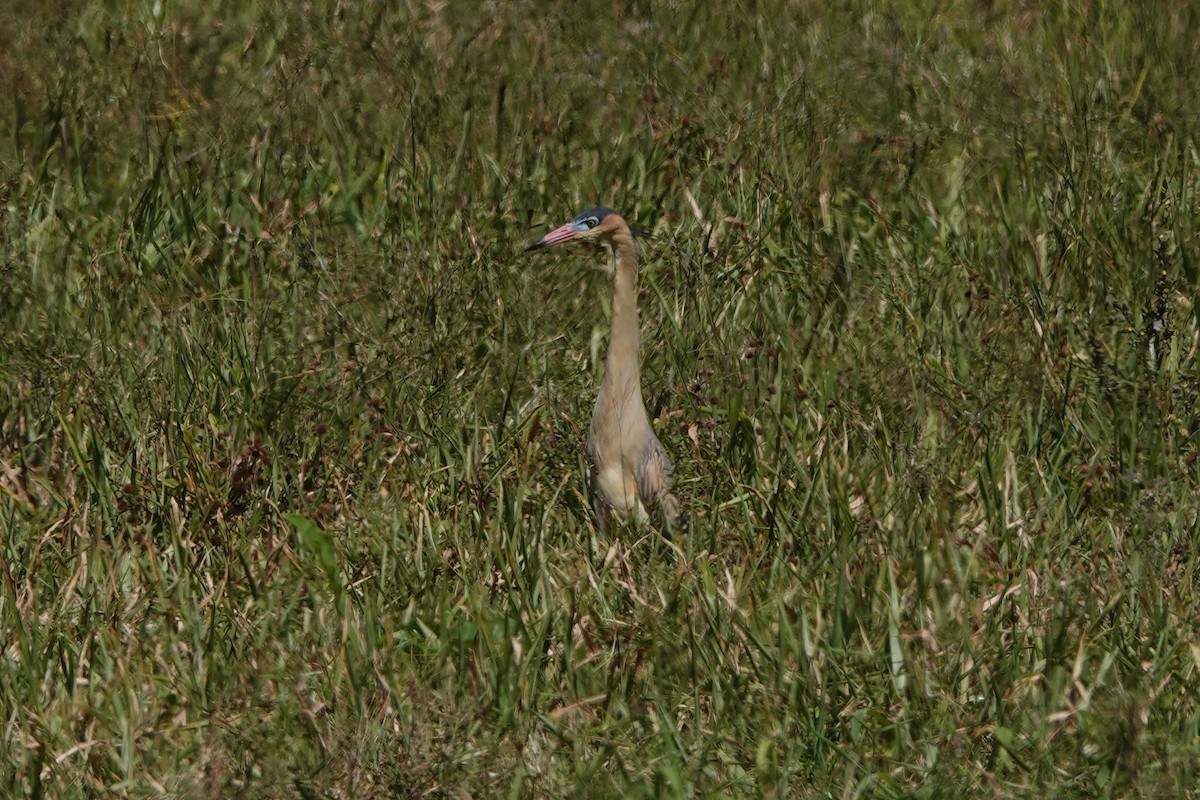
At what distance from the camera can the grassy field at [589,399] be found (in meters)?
4.08

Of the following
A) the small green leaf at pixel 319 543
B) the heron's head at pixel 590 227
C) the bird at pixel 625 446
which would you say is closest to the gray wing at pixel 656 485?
the bird at pixel 625 446

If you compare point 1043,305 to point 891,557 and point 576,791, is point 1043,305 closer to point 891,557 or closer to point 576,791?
point 891,557

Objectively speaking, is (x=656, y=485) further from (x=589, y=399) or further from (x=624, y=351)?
(x=589, y=399)

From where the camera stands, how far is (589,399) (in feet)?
18.4

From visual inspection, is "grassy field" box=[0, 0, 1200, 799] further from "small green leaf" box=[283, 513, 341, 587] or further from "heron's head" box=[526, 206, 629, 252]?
"heron's head" box=[526, 206, 629, 252]

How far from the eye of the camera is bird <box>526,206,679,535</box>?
5105 mm

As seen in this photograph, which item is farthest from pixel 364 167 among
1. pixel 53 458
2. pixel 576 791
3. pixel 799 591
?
pixel 576 791

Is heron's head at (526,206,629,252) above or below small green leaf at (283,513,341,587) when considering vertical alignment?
above

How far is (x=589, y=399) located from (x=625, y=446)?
518 mm

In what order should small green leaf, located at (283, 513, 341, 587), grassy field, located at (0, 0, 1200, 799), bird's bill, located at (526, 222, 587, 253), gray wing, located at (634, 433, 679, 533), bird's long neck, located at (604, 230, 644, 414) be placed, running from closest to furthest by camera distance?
grassy field, located at (0, 0, 1200, 799) < small green leaf, located at (283, 513, 341, 587) < gray wing, located at (634, 433, 679, 533) < bird's long neck, located at (604, 230, 644, 414) < bird's bill, located at (526, 222, 587, 253)

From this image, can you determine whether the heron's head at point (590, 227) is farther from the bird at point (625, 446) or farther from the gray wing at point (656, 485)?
the gray wing at point (656, 485)

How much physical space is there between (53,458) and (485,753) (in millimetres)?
1988

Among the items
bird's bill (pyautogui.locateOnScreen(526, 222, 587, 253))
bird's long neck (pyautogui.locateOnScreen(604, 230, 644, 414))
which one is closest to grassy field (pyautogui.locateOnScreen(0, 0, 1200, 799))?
bird's long neck (pyautogui.locateOnScreen(604, 230, 644, 414))

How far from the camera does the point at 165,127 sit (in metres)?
7.13
